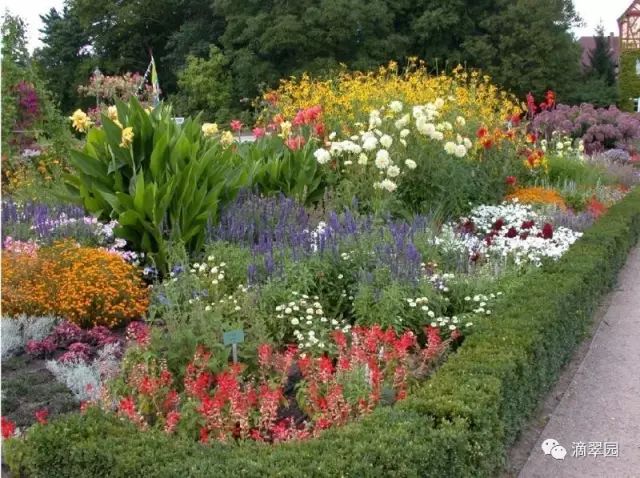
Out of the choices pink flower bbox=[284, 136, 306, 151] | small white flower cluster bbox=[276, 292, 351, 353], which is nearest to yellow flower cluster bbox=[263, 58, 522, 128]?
pink flower bbox=[284, 136, 306, 151]

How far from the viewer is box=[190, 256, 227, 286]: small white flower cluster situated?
5.01 meters

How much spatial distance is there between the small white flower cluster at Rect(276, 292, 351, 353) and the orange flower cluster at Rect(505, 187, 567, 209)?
5.40 m

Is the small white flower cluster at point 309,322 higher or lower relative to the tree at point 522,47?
lower

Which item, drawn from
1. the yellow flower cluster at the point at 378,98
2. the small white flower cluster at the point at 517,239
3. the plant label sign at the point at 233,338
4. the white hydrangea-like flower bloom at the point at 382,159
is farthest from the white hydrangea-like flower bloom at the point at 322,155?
the plant label sign at the point at 233,338

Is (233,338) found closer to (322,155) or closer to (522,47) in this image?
(322,155)

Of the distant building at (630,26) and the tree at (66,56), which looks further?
the distant building at (630,26)

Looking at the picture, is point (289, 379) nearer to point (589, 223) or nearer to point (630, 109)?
point (589, 223)

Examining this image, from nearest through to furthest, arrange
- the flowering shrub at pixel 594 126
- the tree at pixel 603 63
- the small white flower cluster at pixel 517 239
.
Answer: the small white flower cluster at pixel 517 239 → the flowering shrub at pixel 594 126 → the tree at pixel 603 63

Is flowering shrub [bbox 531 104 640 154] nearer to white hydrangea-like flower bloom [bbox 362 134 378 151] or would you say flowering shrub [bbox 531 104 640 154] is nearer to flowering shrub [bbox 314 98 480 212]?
flowering shrub [bbox 314 98 480 212]

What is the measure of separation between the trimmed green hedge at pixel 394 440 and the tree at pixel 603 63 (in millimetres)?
40452

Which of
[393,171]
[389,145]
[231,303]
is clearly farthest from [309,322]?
[389,145]

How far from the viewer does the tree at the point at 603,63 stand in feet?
135

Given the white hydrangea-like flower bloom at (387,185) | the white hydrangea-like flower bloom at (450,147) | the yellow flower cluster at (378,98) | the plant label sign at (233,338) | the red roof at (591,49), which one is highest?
the red roof at (591,49)

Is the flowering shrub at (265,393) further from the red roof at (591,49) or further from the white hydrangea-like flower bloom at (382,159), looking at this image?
the red roof at (591,49)
